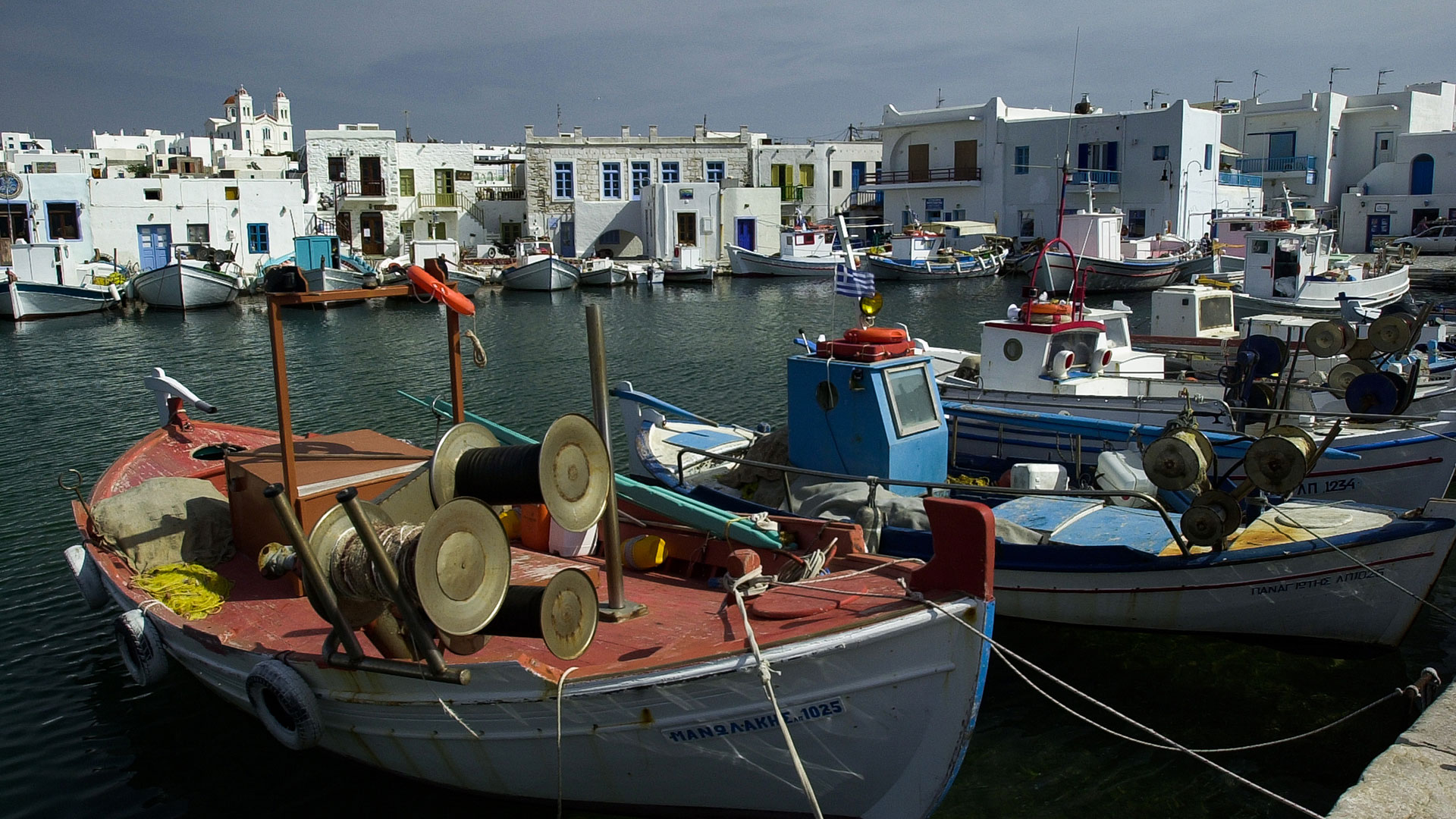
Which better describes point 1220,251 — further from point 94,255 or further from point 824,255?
point 94,255

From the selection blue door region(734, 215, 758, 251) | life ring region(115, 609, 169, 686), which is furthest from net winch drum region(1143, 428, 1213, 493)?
blue door region(734, 215, 758, 251)

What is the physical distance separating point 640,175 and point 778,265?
A: 11.4 m

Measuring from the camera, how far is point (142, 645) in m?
8.12

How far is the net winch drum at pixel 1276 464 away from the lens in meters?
8.42

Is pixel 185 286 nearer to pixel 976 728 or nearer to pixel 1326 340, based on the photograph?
pixel 1326 340

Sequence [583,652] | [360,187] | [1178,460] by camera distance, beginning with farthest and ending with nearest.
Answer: [360,187], [1178,460], [583,652]

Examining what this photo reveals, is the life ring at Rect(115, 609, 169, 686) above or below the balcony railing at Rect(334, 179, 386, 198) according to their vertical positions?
below

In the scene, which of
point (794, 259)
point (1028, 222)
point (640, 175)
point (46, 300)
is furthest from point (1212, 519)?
point (640, 175)

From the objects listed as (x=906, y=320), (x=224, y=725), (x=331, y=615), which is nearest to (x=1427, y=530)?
(x=331, y=615)

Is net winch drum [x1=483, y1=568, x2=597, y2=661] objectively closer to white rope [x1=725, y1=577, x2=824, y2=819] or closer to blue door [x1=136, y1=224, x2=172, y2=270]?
white rope [x1=725, y1=577, x2=824, y2=819]

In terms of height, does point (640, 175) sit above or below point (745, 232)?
above

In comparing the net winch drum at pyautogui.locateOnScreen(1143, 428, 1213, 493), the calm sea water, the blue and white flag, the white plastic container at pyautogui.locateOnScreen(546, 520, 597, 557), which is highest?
the blue and white flag

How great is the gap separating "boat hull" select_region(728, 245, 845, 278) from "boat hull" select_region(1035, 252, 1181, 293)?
1326 cm

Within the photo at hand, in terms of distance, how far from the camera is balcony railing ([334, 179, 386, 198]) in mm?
56438
